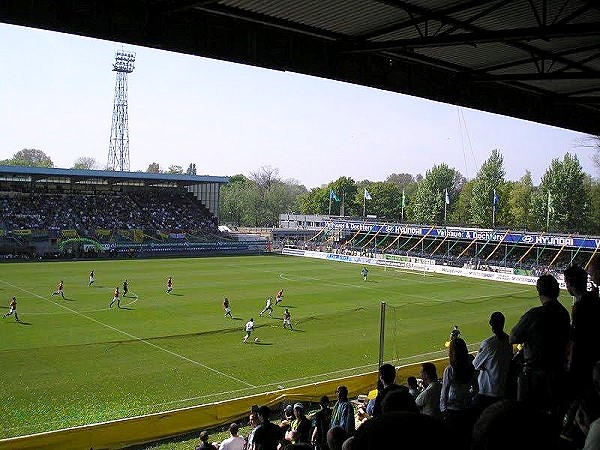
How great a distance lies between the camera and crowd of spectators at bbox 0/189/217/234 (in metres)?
63.8

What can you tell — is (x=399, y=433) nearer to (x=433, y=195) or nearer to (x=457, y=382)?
(x=457, y=382)

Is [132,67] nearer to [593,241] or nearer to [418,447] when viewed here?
[593,241]

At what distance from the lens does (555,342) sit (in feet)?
18.3

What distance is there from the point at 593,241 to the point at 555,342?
5442cm

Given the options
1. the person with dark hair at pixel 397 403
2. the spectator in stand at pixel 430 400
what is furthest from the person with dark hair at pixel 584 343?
the person with dark hair at pixel 397 403

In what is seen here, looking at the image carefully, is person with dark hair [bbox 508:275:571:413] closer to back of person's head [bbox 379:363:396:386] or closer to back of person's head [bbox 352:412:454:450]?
back of person's head [bbox 379:363:396:386]

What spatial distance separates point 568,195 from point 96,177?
5406 cm

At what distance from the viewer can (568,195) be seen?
71.5 m

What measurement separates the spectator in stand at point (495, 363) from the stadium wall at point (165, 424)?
9.56m

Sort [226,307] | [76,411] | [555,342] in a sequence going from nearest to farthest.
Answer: [555,342]
[76,411]
[226,307]

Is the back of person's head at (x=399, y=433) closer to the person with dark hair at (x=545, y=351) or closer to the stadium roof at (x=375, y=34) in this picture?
the person with dark hair at (x=545, y=351)

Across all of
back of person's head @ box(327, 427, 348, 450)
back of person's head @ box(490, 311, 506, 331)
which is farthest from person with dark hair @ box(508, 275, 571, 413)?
back of person's head @ box(327, 427, 348, 450)

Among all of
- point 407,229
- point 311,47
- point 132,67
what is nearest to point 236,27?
point 311,47

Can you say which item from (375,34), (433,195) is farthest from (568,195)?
(375,34)
